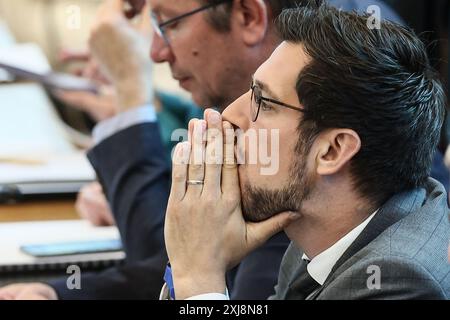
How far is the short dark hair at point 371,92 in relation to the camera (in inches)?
39.6

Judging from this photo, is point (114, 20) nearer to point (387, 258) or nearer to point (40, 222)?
point (40, 222)

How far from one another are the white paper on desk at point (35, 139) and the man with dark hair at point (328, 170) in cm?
111

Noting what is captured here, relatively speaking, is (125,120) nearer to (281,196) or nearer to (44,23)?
(281,196)

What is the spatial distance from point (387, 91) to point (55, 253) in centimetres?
81

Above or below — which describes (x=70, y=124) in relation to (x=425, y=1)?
below

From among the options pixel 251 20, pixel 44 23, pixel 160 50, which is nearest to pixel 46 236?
pixel 160 50

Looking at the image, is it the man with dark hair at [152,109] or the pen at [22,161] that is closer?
the man with dark hair at [152,109]

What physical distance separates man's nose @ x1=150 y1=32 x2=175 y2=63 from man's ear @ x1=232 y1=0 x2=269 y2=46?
15 centimetres

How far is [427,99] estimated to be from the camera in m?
1.04

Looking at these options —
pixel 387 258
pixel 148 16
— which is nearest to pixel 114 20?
pixel 148 16

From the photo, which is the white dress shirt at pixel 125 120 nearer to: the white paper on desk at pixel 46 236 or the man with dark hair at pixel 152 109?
the man with dark hair at pixel 152 109

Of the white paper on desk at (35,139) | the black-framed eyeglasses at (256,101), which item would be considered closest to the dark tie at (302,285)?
the black-framed eyeglasses at (256,101)

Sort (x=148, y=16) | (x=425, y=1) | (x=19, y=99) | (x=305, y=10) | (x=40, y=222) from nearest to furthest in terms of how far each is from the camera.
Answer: (x=305, y=10)
(x=148, y=16)
(x=40, y=222)
(x=425, y=1)
(x=19, y=99)

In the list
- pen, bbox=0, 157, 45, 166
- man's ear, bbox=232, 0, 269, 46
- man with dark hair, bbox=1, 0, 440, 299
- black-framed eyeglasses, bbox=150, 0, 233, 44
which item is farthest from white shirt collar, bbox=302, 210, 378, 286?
pen, bbox=0, 157, 45, 166
